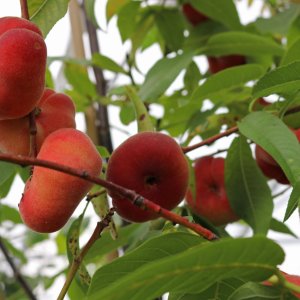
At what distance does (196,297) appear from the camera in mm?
655

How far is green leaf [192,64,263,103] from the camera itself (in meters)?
0.98

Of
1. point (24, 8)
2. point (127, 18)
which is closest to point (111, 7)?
point (127, 18)

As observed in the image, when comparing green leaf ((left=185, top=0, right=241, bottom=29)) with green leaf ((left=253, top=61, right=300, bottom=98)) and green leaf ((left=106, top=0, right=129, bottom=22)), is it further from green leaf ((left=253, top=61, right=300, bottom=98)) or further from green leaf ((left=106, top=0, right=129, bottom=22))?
green leaf ((left=253, top=61, right=300, bottom=98))

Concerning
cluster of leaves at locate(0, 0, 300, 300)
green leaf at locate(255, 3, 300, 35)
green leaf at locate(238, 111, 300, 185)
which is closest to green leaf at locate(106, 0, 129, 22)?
cluster of leaves at locate(0, 0, 300, 300)

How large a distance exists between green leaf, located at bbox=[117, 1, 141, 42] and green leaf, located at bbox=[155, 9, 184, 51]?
0.05m

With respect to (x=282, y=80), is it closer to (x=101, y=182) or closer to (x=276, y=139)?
(x=276, y=139)

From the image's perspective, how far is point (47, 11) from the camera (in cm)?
81

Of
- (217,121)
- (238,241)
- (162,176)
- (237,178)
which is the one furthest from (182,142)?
(238,241)

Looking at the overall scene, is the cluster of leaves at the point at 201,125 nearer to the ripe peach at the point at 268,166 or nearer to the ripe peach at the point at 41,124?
the ripe peach at the point at 268,166

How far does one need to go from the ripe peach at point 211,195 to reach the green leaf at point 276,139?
245 mm

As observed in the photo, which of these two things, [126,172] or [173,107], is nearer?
[126,172]

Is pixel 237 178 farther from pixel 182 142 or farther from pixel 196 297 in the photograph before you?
pixel 196 297

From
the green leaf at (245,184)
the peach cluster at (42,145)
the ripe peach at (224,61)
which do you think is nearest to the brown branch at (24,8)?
the peach cluster at (42,145)

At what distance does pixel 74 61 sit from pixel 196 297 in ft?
2.07
